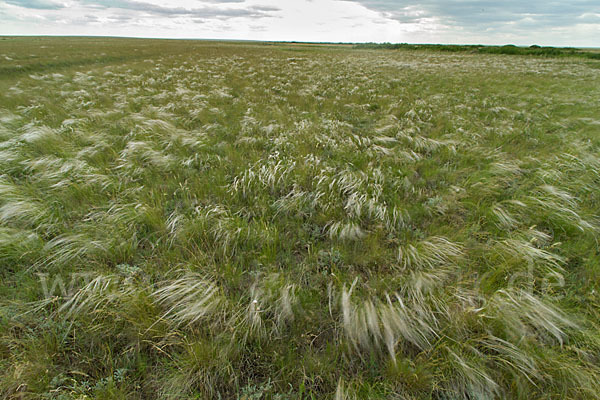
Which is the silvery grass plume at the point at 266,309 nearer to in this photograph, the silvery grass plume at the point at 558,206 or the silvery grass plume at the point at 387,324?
the silvery grass plume at the point at 387,324

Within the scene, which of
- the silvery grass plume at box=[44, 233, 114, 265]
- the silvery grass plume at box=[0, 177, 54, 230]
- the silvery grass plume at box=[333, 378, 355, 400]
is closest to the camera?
the silvery grass plume at box=[333, 378, 355, 400]

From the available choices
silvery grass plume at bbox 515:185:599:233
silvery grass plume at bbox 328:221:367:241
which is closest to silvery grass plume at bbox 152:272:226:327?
silvery grass plume at bbox 328:221:367:241

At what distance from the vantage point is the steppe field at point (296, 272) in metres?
1.70

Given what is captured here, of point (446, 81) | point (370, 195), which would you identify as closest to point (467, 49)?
point (446, 81)

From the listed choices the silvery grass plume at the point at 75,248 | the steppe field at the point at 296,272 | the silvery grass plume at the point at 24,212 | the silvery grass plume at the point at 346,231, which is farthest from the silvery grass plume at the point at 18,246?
the silvery grass plume at the point at 346,231

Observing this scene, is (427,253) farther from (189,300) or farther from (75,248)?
(75,248)

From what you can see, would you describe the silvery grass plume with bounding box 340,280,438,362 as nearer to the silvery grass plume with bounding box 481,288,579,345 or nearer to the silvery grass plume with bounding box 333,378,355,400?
the silvery grass plume with bounding box 333,378,355,400

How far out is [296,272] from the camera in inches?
102

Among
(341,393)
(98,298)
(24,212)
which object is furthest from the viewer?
(24,212)

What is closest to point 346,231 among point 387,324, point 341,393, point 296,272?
point 296,272

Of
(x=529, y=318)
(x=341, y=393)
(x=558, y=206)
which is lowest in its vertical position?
(x=341, y=393)

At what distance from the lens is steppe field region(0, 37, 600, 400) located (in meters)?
1.70

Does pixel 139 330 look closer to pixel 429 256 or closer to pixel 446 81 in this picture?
pixel 429 256

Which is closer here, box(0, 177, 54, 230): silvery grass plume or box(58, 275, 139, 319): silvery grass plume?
box(58, 275, 139, 319): silvery grass plume
